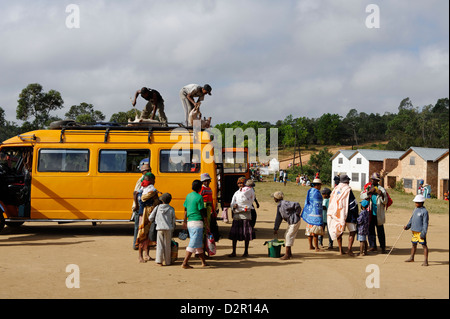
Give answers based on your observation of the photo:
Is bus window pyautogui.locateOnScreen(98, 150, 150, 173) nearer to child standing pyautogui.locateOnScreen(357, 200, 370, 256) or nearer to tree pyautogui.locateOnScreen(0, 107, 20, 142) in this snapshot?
child standing pyautogui.locateOnScreen(357, 200, 370, 256)

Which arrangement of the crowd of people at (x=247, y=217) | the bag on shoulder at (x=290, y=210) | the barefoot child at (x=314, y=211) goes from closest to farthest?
the crowd of people at (x=247, y=217)
the bag on shoulder at (x=290, y=210)
the barefoot child at (x=314, y=211)

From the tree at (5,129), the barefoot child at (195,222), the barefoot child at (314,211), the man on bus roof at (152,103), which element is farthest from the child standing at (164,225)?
the tree at (5,129)

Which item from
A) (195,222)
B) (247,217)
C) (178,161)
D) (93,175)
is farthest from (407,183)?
(195,222)

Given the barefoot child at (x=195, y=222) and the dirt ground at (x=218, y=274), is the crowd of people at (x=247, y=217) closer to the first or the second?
the barefoot child at (x=195, y=222)

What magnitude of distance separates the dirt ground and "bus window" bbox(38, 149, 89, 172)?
1.86 metres

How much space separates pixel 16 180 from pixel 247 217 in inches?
257

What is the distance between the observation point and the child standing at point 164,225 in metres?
8.03

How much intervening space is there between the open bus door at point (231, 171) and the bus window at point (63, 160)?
358 cm

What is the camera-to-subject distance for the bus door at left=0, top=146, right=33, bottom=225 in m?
11.6

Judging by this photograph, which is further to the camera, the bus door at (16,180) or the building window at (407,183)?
the building window at (407,183)

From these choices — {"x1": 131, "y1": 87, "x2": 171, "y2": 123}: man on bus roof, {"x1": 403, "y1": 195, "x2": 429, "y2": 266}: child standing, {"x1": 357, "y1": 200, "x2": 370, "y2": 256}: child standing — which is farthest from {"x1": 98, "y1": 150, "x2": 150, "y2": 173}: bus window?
Answer: {"x1": 403, "y1": 195, "x2": 429, "y2": 266}: child standing

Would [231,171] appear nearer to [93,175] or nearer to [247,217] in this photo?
[93,175]

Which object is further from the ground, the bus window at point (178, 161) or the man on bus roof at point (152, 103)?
the man on bus roof at point (152, 103)

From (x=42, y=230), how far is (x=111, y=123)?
12.1 feet
